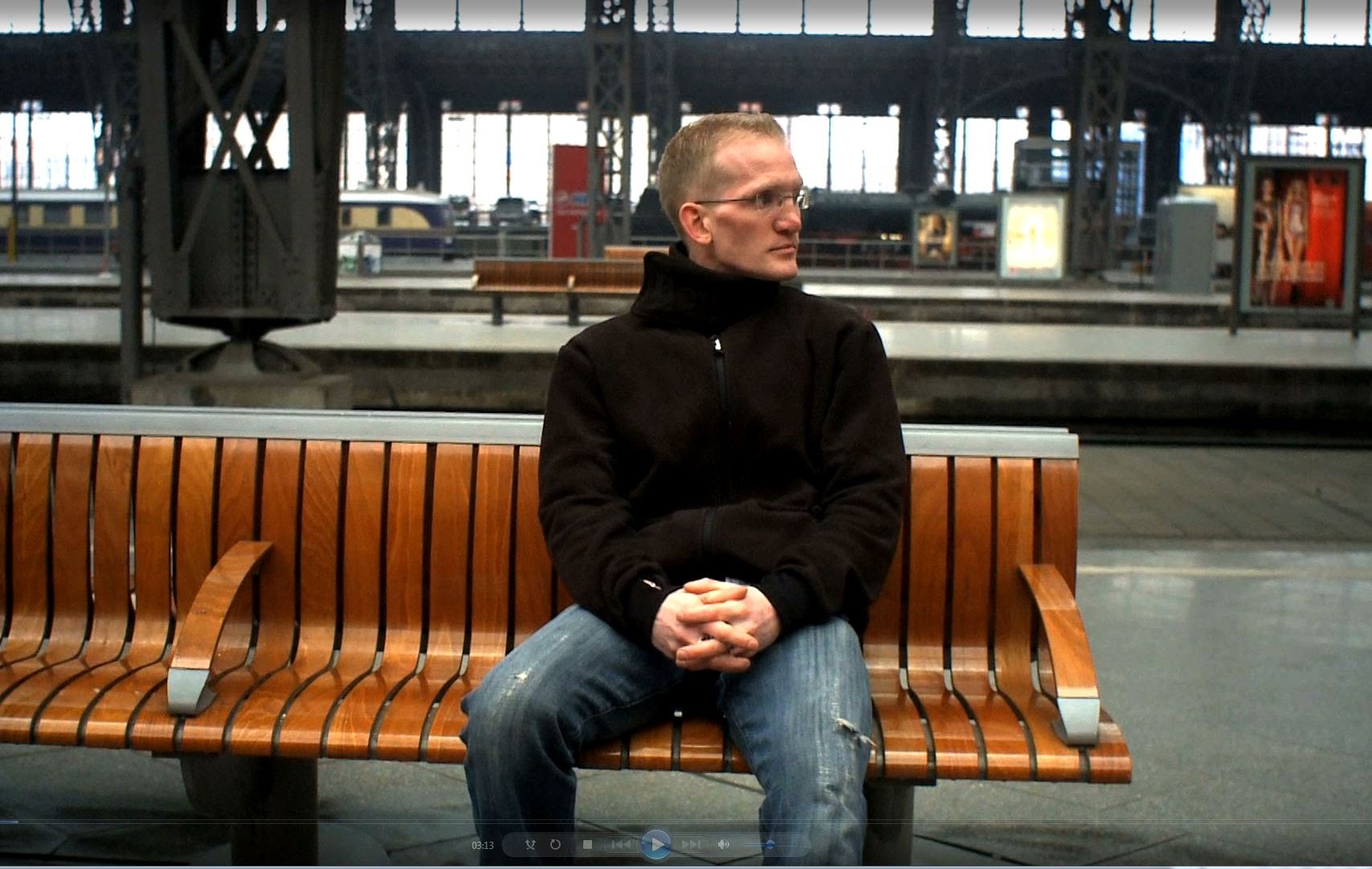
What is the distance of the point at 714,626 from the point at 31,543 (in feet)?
5.01

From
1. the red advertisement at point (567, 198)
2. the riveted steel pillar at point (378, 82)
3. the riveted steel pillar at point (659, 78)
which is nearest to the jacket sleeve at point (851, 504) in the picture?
the red advertisement at point (567, 198)

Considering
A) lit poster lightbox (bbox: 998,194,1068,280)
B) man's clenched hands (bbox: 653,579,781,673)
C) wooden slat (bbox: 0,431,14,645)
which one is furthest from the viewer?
lit poster lightbox (bbox: 998,194,1068,280)

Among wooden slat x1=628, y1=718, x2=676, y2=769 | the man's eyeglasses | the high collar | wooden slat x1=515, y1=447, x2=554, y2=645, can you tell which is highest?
the man's eyeglasses

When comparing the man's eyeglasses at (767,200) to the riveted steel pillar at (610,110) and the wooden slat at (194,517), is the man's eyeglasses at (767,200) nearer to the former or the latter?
the wooden slat at (194,517)

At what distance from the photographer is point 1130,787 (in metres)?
3.64

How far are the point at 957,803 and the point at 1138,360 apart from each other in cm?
807

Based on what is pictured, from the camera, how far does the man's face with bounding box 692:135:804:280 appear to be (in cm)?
265

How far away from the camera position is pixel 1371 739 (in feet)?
13.2

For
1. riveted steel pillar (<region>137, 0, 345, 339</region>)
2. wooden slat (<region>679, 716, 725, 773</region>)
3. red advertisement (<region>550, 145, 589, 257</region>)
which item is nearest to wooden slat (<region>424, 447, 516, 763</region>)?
wooden slat (<region>679, 716, 725, 773</region>)

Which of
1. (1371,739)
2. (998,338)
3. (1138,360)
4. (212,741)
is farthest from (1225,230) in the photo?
(212,741)

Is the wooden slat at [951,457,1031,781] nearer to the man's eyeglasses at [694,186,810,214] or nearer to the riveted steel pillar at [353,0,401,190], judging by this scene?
the man's eyeglasses at [694,186,810,214]

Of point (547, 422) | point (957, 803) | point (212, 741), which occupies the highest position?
point (547, 422)

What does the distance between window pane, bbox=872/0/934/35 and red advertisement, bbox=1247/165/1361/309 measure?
26.9 meters

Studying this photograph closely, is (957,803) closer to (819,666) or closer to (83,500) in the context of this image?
(819,666)
